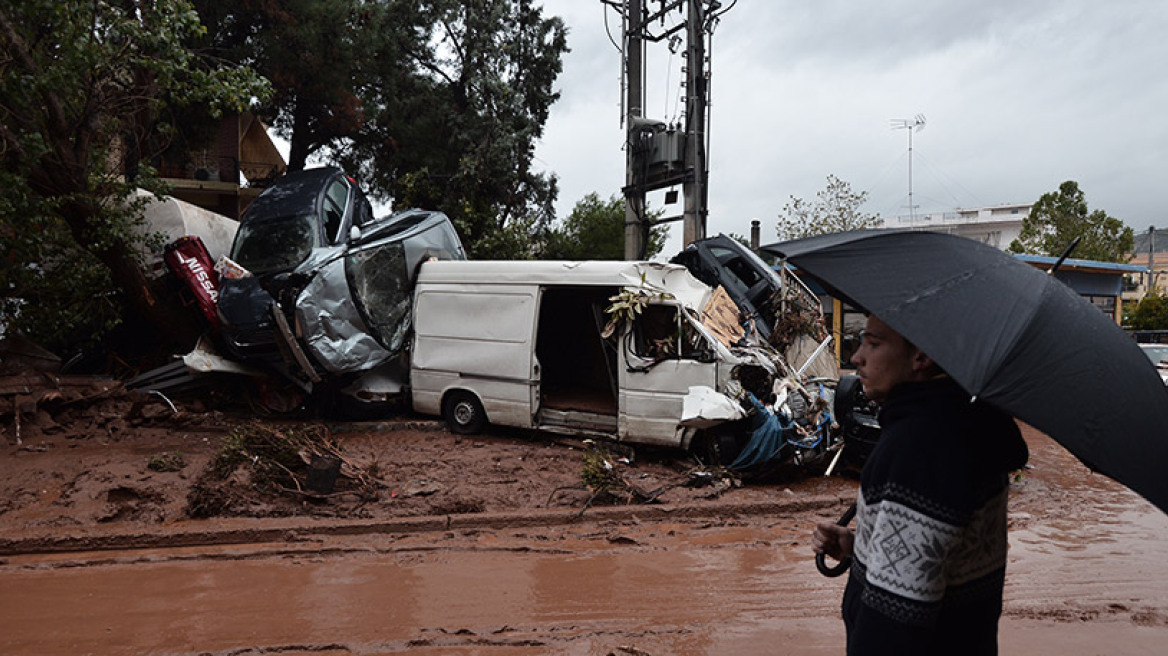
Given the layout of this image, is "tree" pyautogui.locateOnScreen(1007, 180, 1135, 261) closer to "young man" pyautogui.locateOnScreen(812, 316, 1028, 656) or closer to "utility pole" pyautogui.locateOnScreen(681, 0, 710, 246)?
"utility pole" pyautogui.locateOnScreen(681, 0, 710, 246)

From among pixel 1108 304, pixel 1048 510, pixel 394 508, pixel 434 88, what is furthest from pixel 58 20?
pixel 1108 304

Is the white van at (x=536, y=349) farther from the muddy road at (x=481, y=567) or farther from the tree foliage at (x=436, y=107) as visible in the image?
the tree foliage at (x=436, y=107)

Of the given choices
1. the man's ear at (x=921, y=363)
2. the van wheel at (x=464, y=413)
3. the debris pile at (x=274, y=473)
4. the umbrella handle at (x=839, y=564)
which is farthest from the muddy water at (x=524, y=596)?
the van wheel at (x=464, y=413)

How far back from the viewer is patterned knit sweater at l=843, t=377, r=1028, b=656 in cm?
155

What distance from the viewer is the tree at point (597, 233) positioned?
1163 inches

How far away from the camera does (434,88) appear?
70.5 feet

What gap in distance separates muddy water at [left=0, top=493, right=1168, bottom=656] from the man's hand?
1.98 metres

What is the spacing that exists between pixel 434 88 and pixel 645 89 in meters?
8.90

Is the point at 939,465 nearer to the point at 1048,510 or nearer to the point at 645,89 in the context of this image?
the point at 1048,510

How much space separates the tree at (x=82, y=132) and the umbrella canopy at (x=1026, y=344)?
30.2 ft

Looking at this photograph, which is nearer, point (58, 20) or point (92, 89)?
point (58, 20)

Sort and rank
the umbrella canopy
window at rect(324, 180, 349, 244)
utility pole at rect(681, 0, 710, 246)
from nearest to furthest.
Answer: the umbrella canopy < window at rect(324, 180, 349, 244) < utility pole at rect(681, 0, 710, 246)

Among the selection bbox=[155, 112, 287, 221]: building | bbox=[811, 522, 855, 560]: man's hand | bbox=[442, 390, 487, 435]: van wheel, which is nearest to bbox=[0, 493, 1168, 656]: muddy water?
bbox=[811, 522, 855, 560]: man's hand

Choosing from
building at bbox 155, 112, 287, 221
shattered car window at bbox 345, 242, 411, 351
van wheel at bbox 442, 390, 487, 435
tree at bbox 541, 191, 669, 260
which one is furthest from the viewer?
tree at bbox 541, 191, 669, 260
